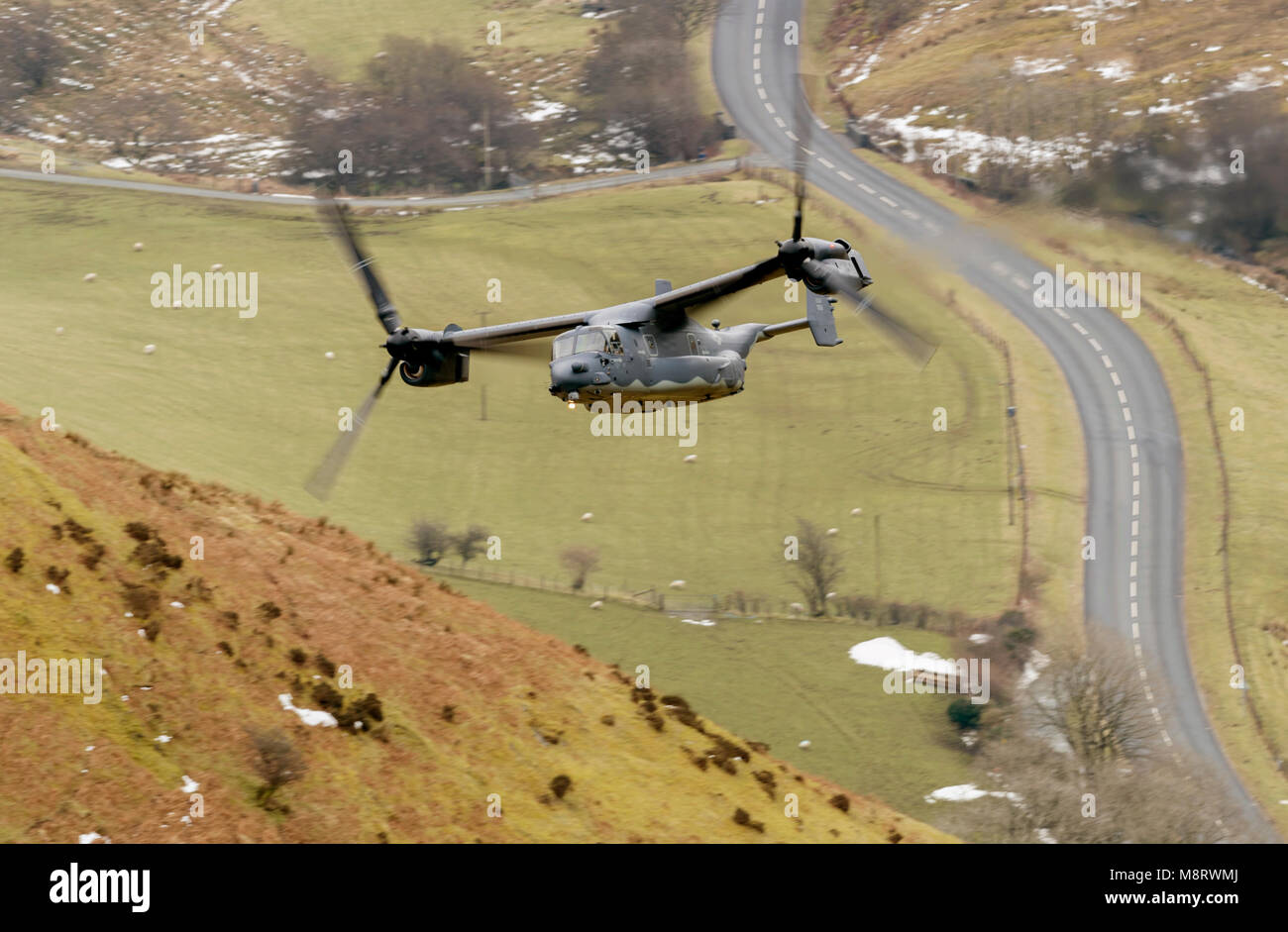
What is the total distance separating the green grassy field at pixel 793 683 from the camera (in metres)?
97.6

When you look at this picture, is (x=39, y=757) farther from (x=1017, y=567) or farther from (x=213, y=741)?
(x=1017, y=567)

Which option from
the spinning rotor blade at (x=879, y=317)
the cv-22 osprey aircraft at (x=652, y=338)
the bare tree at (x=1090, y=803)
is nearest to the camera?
the spinning rotor blade at (x=879, y=317)

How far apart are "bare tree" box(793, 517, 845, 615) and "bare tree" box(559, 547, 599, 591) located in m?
16.0

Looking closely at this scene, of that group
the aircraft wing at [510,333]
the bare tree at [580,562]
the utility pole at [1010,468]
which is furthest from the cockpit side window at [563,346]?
the utility pole at [1010,468]

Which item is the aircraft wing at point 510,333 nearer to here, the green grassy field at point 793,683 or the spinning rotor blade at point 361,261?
the spinning rotor blade at point 361,261

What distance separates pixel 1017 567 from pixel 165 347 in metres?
79.2

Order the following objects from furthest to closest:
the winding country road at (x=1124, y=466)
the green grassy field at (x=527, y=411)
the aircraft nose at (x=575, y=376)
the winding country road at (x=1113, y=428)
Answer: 1. the green grassy field at (x=527, y=411)
2. the winding country road at (x=1113, y=428)
3. the winding country road at (x=1124, y=466)
4. the aircraft nose at (x=575, y=376)

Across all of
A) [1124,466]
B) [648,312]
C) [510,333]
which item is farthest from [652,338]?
[1124,466]

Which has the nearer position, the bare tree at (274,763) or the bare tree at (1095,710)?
the bare tree at (274,763)

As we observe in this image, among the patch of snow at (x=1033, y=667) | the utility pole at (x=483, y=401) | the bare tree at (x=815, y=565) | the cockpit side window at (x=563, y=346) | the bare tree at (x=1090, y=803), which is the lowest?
the bare tree at (x=1090, y=803)

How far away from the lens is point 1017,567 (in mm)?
120438

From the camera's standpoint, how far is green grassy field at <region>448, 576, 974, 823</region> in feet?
320

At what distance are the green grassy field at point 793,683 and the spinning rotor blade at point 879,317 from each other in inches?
1954

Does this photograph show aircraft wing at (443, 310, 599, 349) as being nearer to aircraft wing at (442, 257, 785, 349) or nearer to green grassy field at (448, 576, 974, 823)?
aircraft wing at (442, 257, 785, 349)
